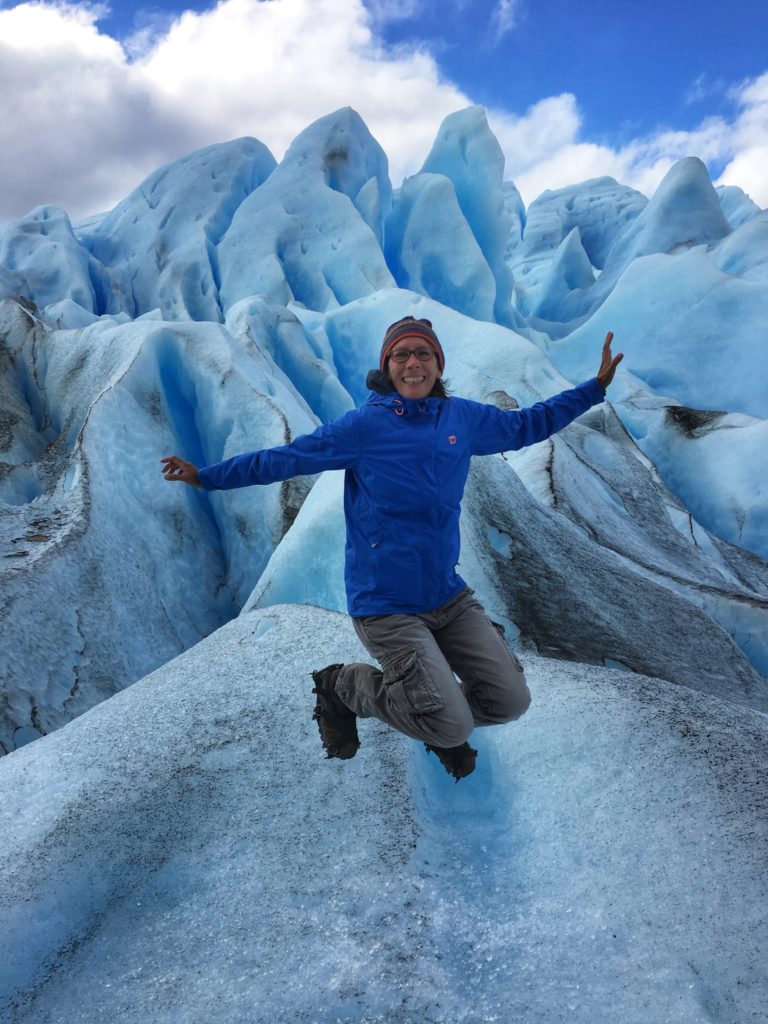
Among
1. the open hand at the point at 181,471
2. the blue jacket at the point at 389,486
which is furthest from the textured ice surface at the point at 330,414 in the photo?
the open hand at the point at 181,471

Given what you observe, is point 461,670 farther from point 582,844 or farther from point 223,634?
point 223,634

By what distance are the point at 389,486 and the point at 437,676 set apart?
63 centimetres

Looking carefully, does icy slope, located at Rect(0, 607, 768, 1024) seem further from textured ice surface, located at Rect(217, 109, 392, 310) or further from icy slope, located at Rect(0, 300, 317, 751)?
textured ice surface, located at Rect(217, 109, 392, 310)

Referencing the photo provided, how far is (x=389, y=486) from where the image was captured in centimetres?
212

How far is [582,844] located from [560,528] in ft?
10.2

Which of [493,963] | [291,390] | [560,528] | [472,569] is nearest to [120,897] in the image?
[493,963]

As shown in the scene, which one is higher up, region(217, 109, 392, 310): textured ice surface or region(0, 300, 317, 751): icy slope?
region(217, 109, 392, 310): textured ice surface

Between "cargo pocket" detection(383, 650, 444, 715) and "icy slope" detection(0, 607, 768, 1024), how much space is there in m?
0.47

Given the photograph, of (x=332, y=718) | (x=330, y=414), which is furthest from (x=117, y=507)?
(x=330, y=414)

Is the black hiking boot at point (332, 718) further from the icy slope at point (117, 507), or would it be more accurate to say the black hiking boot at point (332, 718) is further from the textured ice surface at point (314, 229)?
the textured ice surface at point (314, 229)

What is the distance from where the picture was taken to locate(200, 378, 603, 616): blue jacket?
6.93ft

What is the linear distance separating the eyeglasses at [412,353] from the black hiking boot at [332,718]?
3.70 ft

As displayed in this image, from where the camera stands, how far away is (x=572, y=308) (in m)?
22.5

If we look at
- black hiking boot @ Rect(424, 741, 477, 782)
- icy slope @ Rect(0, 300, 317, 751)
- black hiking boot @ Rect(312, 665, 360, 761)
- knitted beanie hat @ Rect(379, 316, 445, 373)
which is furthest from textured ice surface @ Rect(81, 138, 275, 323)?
black hiking boot @ Rect(424, 741, 477, 782)
